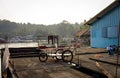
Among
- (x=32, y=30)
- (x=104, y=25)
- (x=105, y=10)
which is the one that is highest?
(x=32, y=30)

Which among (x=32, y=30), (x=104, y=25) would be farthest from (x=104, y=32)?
(x=32, y=30)

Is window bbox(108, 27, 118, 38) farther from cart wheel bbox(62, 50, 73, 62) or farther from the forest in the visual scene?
the forest

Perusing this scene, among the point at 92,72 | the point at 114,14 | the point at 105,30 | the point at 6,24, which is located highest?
the point at 6,24

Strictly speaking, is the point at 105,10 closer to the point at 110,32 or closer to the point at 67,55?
the point at 110,32

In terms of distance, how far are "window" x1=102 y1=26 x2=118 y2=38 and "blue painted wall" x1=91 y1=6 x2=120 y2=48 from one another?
301 mm

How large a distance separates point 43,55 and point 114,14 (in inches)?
367

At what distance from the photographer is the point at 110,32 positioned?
17.7 m

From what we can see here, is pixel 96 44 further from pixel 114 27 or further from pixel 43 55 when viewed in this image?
pixel 43 55

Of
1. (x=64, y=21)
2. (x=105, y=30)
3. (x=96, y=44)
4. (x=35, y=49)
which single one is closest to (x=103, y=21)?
(x=105, y=30)

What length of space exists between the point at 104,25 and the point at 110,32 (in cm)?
131

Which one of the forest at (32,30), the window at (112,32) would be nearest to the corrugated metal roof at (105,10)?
the window at (112,32)

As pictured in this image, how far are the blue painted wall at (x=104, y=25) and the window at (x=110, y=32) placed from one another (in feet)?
0.99

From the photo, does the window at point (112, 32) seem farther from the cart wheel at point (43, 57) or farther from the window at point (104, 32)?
the cart wheel at point (43, 57)

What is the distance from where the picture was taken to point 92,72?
8.15 m
